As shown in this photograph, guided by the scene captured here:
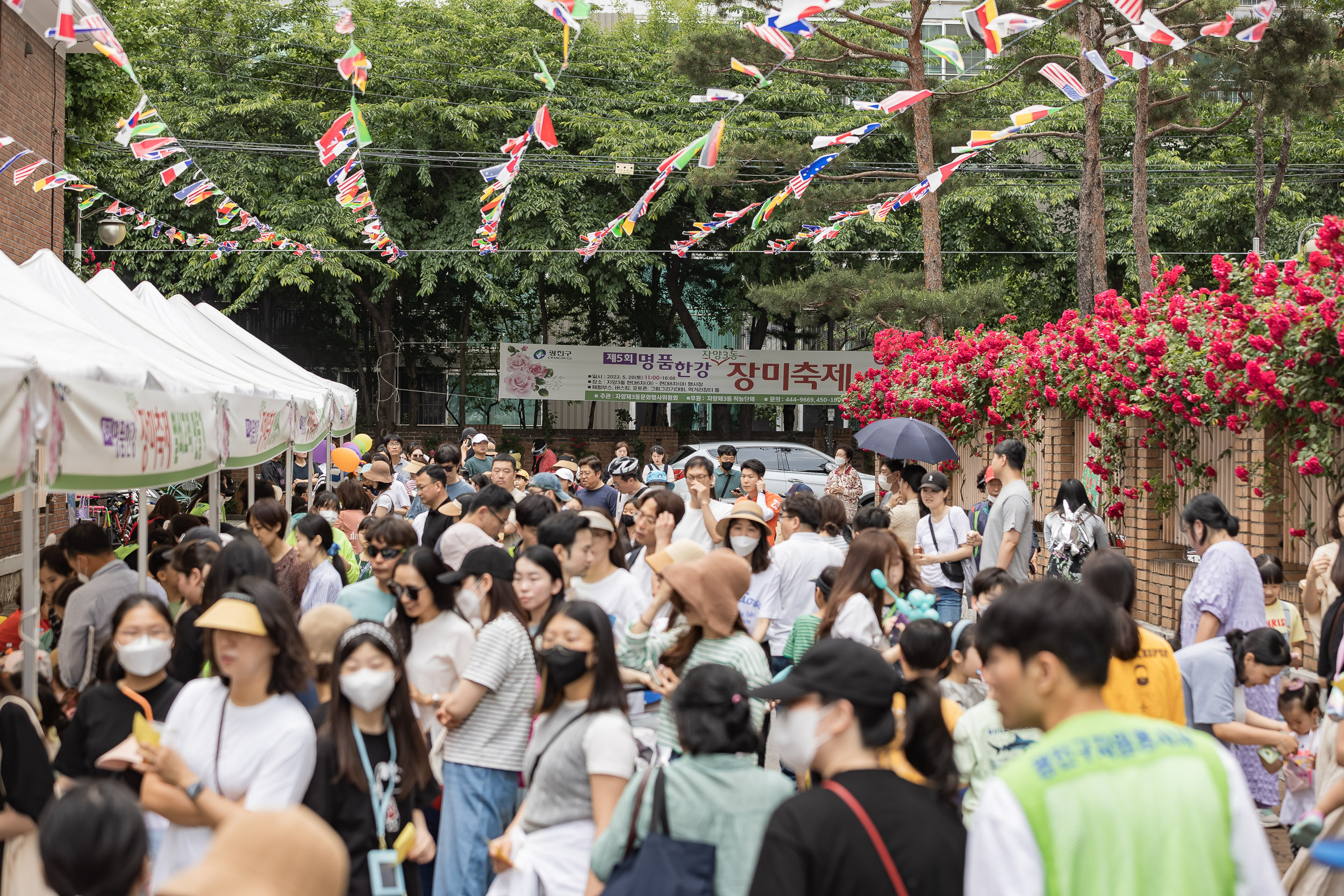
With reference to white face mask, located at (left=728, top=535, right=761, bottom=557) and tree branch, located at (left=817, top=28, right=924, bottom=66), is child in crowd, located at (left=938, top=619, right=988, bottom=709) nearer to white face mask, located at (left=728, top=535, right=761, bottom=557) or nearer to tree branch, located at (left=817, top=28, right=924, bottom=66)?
white face mask, located at (left=728, top=535, right=761, bottom=557)

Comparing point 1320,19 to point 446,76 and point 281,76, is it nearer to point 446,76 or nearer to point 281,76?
point 446,76

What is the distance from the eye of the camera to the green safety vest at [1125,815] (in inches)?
80.5

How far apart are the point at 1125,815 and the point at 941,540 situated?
231 inches

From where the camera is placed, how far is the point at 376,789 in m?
3.47

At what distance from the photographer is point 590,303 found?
94.4 feet

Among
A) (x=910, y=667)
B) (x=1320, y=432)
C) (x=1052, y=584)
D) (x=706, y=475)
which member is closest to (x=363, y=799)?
(x=910, y=667)

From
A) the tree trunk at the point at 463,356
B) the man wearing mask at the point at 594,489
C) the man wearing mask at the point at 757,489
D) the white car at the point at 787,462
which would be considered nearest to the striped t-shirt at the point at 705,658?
the man wearing mask at the point at 757,489

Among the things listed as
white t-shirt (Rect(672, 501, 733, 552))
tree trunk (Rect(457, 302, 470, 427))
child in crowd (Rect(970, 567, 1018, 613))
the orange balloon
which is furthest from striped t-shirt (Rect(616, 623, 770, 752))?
tree trunk (Rect(457, 302, 470, 427))

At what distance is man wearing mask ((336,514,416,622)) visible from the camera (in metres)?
5.04

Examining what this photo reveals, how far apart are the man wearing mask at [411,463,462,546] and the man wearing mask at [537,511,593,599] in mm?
A: 2787

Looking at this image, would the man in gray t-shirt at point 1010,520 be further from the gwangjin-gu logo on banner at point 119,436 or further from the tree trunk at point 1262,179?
the tree trunk at point 1262,179

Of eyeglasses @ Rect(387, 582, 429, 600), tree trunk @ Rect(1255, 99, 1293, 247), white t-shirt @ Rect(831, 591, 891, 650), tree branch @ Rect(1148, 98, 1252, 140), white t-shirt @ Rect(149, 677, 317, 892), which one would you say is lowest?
white t-shirt @ Rect(149, 677, 317, 892)

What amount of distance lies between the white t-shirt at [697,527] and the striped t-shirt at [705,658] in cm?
258

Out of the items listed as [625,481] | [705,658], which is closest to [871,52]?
[625,481]
